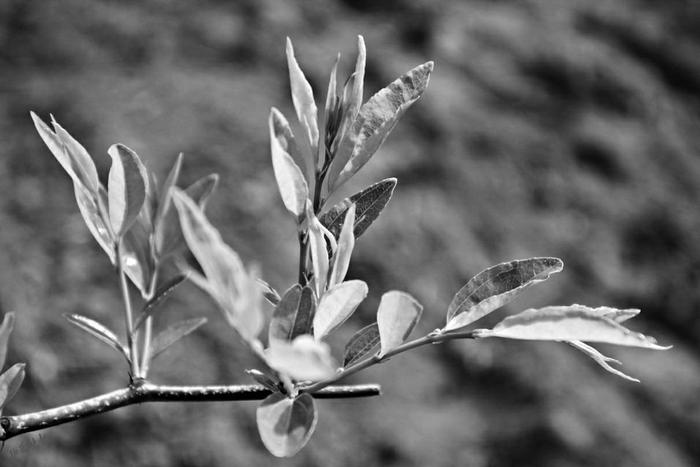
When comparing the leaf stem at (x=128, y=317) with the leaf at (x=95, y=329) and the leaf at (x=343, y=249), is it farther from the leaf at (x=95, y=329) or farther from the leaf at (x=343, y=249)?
the leaf at (x=343, y=249)

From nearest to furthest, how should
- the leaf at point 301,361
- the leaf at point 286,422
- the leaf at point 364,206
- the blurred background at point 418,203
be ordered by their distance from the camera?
the leaf at point 301,361 → the leaf at point 286,422 → the leaf at point 364,206 → the blurred background at point 418,203

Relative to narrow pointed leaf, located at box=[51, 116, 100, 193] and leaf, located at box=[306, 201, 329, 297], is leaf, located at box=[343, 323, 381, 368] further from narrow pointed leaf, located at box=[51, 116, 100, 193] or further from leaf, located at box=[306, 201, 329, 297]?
narrow pointed leaf, located at box=[51, 116, 100, 193]

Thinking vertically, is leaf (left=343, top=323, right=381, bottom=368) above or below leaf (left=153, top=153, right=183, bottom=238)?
below

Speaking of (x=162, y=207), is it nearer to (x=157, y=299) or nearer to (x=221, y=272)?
(x=157, y=299)

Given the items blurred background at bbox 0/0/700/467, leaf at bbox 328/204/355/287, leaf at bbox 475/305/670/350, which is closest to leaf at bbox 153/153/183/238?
leaf at bbox 328/204/355/287

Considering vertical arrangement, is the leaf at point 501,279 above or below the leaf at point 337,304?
above

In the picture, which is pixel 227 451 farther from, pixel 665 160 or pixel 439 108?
pixel 665 160

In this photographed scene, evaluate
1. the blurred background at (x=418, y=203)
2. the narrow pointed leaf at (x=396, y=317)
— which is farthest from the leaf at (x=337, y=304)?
the blurred background at (x=418, y=203)
